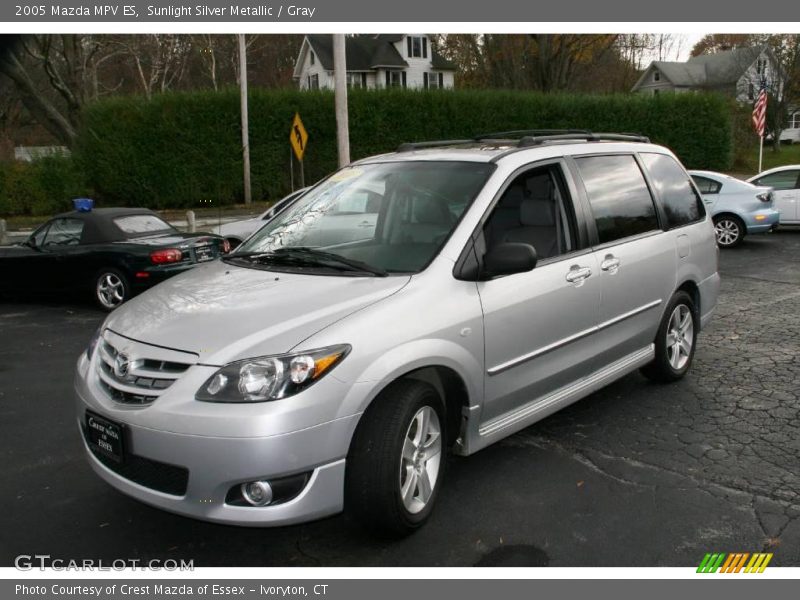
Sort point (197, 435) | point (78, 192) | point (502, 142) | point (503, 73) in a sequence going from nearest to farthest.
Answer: point (197, 435)
point (502, 142)
point (78, 192)
point (503, 73)

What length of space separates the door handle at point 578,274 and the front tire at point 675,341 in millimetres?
1239

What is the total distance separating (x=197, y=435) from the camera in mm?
3096

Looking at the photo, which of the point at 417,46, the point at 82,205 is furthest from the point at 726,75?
the point at 82,205

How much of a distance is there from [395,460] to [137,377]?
3.90ft

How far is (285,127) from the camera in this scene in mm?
28109

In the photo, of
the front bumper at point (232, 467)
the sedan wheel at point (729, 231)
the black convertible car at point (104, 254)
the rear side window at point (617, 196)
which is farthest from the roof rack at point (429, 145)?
the sedan wheel at point (729, 231)

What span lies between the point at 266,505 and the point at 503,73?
38.9 metres

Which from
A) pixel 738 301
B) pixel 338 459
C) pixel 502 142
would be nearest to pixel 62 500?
pixel 338 459

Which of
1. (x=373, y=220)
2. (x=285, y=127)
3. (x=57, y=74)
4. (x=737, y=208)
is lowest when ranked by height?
(x=737, y=208)

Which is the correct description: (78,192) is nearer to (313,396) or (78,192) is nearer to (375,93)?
(375,93)

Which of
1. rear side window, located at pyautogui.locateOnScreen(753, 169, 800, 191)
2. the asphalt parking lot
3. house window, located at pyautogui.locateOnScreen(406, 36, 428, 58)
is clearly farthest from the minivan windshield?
house window, located at pyautogui.locateOnScreen(406, 36, 428, 58)

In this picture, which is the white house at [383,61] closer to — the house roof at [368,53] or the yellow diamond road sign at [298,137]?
the house roof at [368,53]

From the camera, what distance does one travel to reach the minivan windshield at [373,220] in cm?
407

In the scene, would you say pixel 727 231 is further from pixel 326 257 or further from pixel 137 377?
pixel 137 377
